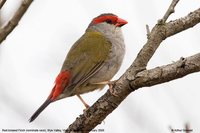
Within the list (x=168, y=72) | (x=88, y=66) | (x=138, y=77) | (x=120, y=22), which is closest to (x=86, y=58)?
(x=88, y=66)

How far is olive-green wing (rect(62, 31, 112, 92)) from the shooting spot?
4586 mm

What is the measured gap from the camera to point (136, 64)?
10.3 ft

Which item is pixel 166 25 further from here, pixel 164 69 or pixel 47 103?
pixel 47 103

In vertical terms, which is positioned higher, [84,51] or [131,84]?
[131,84]

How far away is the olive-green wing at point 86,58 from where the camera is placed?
4.59 meters

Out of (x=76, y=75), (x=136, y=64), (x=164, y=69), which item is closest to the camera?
(x=164, y=69)

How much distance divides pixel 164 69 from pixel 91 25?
3651 mm

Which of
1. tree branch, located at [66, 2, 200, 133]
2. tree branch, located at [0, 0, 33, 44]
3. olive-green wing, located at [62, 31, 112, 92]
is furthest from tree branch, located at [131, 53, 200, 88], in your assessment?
olive-green wing, located at [62, 31, 112, 92]

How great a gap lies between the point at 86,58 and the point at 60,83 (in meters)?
0.62

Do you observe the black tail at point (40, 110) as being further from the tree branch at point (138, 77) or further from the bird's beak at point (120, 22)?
the bird's beak at point (120, 22)

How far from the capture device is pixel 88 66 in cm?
473

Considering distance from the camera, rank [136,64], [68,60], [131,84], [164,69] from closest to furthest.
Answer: [164,69]
[131,84]
[136,64]
[68,60]

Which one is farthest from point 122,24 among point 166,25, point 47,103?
point 166,25

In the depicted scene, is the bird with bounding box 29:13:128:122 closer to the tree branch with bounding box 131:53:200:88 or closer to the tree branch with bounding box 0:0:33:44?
the tree branch with bounding box 131:53:200:88
